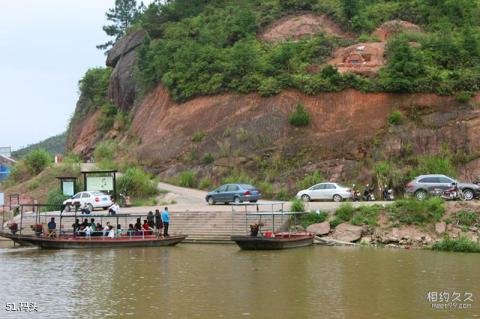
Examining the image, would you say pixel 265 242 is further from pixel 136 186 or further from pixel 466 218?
pixel 136 186

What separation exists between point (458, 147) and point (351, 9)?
76.8 ft

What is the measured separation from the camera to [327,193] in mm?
42312

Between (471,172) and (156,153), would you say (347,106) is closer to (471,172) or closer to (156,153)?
(471,172)

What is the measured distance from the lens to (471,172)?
45.5 meters

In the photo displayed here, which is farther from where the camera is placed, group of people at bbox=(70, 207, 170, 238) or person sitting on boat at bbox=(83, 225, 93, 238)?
group of people at bbox=(70, 207, 170, 238)

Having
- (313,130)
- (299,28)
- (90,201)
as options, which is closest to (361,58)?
(313,130)

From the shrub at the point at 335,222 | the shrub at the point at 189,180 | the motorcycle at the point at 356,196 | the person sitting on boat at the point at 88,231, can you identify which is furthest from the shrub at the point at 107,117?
the shrub at the point at 335,222

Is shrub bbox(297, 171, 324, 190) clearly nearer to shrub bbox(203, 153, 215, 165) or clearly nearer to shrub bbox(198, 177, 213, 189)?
shrub bbox(198, 177, 213, 189)

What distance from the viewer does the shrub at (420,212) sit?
3434 cm

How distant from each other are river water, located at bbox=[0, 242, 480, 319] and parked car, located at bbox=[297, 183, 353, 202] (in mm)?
10222

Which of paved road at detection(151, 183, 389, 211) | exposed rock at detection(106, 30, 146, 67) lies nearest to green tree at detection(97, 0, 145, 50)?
exposed rock at detection(106, 30, 146, 67)

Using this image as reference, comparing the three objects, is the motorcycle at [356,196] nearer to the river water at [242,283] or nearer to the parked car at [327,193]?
the parked car at [327,193]

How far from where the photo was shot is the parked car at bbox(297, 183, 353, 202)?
41938mm

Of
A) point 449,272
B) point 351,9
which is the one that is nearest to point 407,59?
point 351,9
